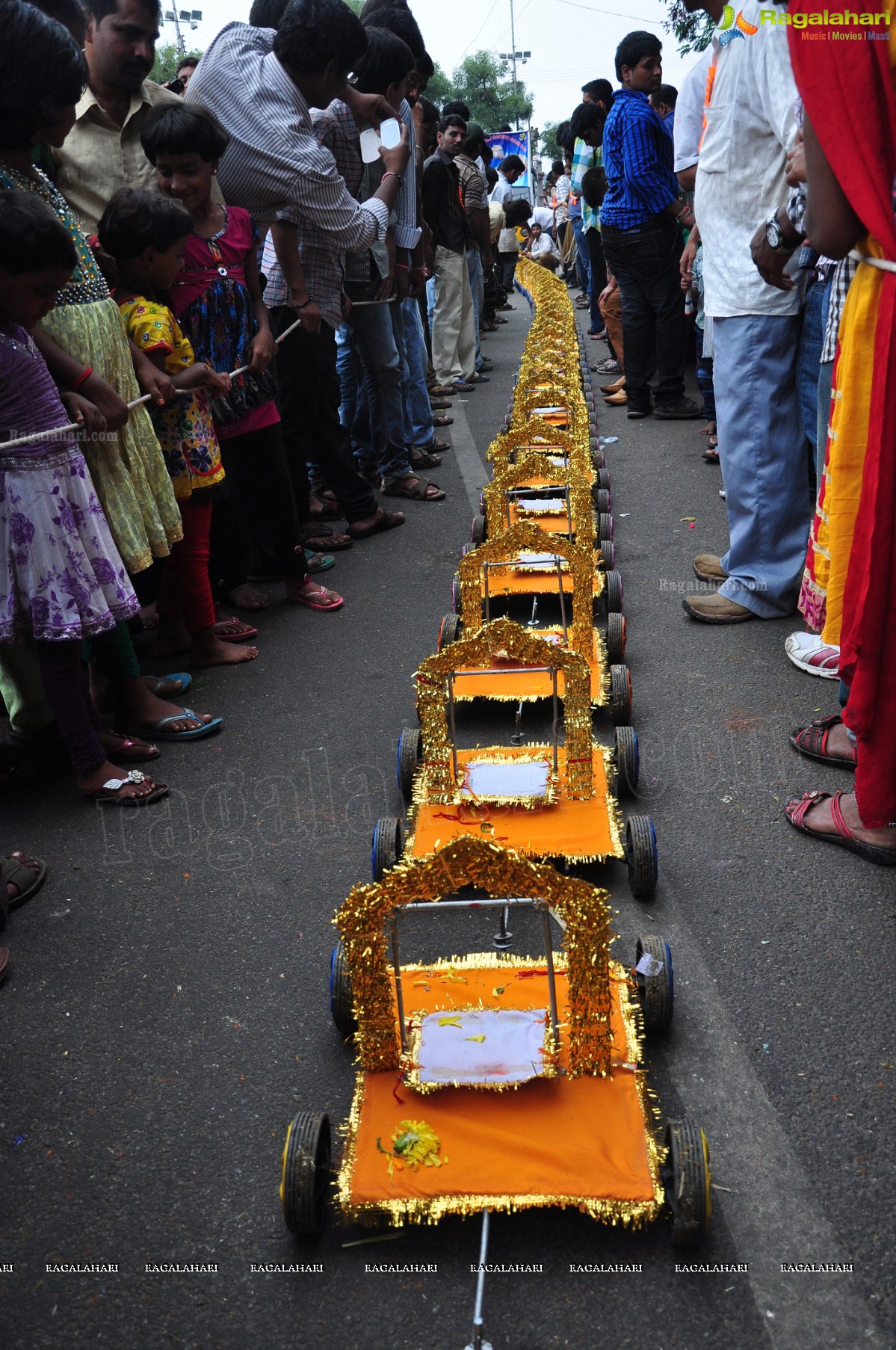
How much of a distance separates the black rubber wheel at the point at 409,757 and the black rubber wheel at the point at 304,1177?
1.34m

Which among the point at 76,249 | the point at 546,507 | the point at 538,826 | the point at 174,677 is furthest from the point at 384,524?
the point at 538,826

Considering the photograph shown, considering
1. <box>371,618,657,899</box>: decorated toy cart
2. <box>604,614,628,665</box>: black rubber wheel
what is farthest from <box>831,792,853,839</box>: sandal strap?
<box>604,614,628,665</box>: black rubber wheel

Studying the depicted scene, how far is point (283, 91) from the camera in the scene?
433 centimetres

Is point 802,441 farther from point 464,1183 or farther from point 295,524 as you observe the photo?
point 464,1183

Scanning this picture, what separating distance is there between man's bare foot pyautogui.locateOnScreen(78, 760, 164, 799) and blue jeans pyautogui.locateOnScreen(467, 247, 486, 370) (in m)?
7.82

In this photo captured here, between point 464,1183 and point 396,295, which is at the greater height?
point 396,295

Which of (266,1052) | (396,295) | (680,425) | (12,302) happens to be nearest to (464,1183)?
(266,1052)

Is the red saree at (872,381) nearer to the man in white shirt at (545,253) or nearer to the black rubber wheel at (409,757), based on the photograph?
the black rubber wheel at (409,757)

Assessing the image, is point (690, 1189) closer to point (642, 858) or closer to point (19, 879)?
point (642, 858)

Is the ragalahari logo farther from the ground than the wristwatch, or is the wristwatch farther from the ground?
the ragalahari logo

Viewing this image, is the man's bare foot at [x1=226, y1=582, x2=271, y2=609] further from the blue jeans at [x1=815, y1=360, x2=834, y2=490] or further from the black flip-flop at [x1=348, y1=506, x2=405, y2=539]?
the blue jeans at [x1=815, y1=360, x2=834, y2=490]

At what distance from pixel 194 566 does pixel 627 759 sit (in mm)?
1830

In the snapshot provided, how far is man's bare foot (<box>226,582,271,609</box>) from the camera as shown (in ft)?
15.7

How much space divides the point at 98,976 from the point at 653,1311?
1482 millimetres
